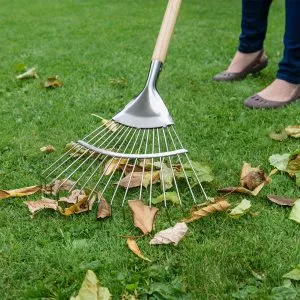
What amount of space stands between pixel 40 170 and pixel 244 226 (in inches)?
33.3

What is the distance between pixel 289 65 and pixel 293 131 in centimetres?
56

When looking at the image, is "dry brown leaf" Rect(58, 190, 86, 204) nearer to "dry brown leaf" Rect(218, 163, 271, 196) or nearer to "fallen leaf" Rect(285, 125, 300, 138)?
"dry brown leaf" Rect(218, 163, 271, 196)

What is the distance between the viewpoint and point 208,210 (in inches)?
65.5

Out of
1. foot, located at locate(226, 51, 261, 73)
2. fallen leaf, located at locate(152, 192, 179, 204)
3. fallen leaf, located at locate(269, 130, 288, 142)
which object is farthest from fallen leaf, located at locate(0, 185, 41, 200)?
foot, located at locate(226, 51, 261, 73)

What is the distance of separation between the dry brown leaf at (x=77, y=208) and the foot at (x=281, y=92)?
4.43 feet

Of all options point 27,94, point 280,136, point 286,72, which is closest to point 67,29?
point 27,94

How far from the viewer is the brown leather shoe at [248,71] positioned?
324 centimetres

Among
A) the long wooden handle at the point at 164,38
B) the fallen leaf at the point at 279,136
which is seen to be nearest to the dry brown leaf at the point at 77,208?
the long wooden handle at the point at 164,38

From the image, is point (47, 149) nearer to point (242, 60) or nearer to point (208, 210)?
point (208, 210)

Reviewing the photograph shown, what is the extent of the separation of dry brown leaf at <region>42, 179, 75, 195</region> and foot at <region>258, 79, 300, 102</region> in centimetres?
128

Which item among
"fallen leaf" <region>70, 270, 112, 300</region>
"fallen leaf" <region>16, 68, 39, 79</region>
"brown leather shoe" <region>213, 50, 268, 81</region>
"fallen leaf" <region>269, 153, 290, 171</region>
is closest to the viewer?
"fallen leaf" <region>70, 270, 112, 300</region>

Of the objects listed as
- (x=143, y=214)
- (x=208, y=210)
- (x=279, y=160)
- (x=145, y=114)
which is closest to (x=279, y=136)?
(x=279, y=160)

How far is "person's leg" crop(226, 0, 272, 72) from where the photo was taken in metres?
3.13

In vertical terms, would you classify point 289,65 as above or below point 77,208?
above
